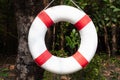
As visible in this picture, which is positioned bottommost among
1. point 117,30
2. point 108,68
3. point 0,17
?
point 108,68

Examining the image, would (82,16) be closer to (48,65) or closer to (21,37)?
(48,65)

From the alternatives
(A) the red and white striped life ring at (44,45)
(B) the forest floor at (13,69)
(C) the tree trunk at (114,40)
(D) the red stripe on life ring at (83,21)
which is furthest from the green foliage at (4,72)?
(D) the red stripe on life ring at (83,21)

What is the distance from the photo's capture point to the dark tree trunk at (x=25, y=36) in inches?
125

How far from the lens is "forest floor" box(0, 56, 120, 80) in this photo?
4.75m

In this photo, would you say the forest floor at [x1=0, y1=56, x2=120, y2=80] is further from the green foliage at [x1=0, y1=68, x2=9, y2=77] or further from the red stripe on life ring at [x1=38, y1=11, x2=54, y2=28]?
the red stripe on life ring at [x1=38, y1=11, x2=54, y2=28]

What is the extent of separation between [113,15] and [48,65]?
6.70ft

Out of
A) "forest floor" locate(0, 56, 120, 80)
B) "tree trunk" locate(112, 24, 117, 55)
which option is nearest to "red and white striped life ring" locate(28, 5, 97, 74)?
"forest floor" locate(0, 56, 120, 80)

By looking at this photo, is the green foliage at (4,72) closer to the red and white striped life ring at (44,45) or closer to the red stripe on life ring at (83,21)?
the red and white striped life ring at (44,45)

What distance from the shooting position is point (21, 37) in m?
3.27

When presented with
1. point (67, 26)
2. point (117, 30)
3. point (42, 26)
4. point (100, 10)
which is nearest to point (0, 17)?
point (67, 26)

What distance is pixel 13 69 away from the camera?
5184 mm

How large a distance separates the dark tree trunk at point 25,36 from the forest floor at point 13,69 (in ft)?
4.68

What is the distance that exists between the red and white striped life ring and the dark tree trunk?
1.16 ft

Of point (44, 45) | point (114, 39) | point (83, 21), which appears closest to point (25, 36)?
point (44, 45)
